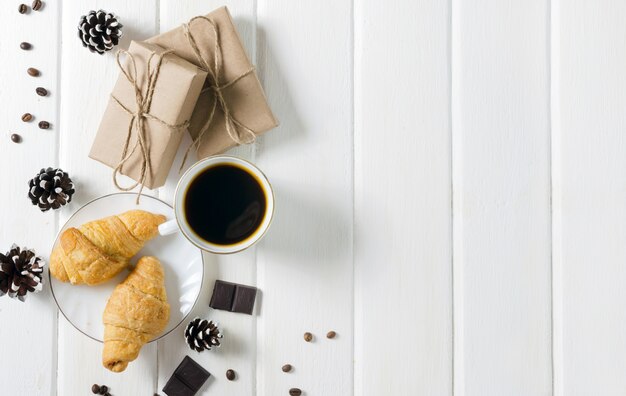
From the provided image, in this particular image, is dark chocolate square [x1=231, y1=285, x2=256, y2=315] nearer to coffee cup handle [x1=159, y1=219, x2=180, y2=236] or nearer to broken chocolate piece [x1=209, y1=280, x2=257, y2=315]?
broken chocolate piece [x1=209, y1=280, x2=257, y2=315]

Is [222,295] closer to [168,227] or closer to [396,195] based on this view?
[168,227]

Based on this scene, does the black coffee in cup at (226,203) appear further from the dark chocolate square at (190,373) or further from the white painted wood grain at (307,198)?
the dark chocolate square at (190,373)

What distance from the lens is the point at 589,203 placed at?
98 centimetres

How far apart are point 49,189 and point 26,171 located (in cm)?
7

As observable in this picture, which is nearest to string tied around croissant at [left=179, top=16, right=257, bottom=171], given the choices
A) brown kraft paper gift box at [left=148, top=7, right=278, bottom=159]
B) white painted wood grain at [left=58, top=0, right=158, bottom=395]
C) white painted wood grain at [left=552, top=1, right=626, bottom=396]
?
brown kraft paper gift box at [left=148, top=7, right=278, bottom=159]

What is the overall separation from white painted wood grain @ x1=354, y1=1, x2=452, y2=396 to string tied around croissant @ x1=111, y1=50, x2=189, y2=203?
333 mm

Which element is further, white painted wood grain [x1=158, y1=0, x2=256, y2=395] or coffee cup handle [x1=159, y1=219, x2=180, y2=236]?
white painted wood grain [x1=158, y1=0, x2=256, y2=395]

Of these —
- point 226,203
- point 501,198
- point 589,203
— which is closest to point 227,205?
point 226,203

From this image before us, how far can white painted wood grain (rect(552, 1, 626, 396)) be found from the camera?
3.20 ft

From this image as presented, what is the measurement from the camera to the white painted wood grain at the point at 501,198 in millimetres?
970

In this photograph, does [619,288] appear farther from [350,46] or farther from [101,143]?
[101,143]

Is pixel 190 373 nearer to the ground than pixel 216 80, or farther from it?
nearer to the ground

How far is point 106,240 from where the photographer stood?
33.6 inches

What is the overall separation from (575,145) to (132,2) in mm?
815
